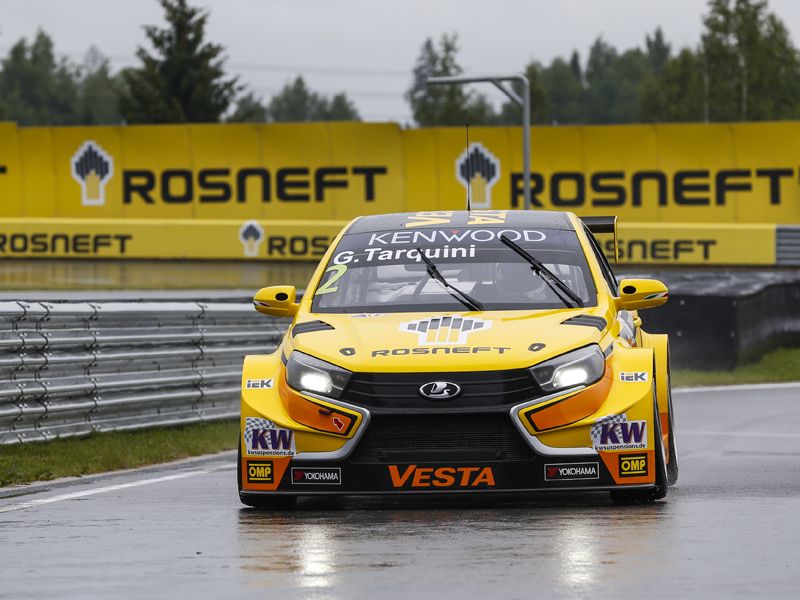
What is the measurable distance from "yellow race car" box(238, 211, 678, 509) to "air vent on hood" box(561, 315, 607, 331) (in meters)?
0.02

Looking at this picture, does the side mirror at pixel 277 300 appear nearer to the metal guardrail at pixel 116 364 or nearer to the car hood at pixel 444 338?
the car hood at pixel 444 338

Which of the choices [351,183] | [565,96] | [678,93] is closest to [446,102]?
[678,93]

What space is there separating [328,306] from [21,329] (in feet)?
11.2

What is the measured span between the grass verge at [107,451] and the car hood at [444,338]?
2.76m

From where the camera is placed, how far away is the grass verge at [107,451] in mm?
11148

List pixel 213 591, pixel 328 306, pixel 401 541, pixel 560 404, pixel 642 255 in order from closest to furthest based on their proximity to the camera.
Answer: pixel 213 591
pixel 401 541
pixel 560 404
pixel 328 306
pixel 642 255

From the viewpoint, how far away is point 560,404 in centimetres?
824

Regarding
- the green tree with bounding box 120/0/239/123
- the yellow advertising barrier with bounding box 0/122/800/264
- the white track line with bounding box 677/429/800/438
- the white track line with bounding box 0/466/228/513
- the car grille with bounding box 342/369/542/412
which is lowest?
the white track line with bounding box 677/429/800/438

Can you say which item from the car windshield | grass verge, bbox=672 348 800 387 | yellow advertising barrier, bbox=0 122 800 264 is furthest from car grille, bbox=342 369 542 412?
yellow advertising barrier, bbox=0 122 800 264

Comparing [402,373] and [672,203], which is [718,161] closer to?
[672,203]

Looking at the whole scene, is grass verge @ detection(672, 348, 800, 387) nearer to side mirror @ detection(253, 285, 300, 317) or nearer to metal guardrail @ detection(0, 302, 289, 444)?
metal guardrail @ detection(0, 302, 289, 444)

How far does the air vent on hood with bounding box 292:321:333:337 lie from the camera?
8978 millimetres

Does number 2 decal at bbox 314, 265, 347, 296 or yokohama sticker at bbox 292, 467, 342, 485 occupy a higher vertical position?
number 2 decal at bbox 314, 265, 347, 296

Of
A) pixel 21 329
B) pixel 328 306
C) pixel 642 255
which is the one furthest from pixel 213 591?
pixel 642 255
